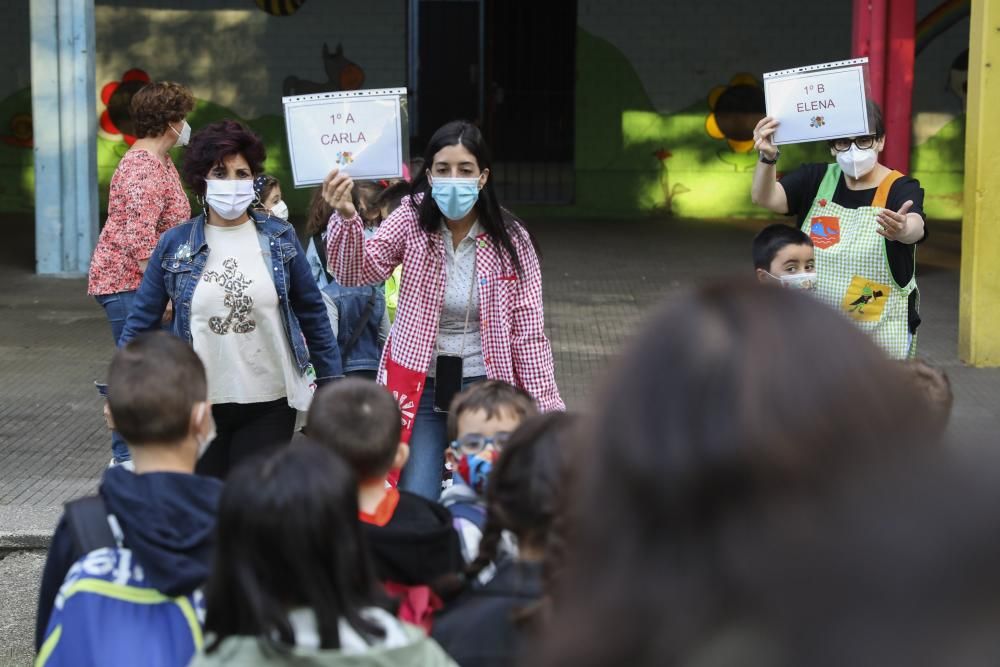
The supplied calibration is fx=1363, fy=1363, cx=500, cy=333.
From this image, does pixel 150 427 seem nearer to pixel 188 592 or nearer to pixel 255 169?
pixel 188 592

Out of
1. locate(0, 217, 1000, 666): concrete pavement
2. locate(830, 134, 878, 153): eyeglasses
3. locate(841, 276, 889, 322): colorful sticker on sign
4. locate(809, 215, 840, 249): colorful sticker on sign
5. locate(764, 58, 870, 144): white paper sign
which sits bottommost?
locate(0, 217, 1000, 666): concrete pavement

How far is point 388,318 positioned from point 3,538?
1876 mm

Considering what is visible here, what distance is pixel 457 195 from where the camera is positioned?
457 cm

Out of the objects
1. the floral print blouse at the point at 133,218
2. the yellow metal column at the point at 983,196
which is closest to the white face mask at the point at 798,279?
the floral print blouse at the point at 133,218

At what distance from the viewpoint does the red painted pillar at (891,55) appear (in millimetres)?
11203

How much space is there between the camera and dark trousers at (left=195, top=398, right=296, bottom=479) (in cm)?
468

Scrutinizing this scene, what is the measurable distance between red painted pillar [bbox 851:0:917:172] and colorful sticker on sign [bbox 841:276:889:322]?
664cm

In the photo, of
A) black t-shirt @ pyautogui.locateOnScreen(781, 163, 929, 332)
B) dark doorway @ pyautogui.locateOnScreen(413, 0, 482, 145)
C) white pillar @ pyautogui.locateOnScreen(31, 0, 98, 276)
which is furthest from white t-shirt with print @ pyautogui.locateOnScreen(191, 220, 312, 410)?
dark doorway @ pyautogui.locateOnScreen(413, 0, 482, 145)

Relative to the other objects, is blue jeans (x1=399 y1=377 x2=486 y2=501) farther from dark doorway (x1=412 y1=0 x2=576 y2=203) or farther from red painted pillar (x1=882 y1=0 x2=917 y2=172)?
dark doorway (x1=412 y1=0 x2=576 y2=203)

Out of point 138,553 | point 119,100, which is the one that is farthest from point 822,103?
point 119,100

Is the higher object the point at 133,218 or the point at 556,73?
the point at 556,73

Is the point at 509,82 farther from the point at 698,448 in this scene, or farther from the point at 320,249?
the point at 698,448

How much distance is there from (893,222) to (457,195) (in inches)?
59.9

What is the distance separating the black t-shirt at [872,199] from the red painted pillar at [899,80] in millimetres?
6546
